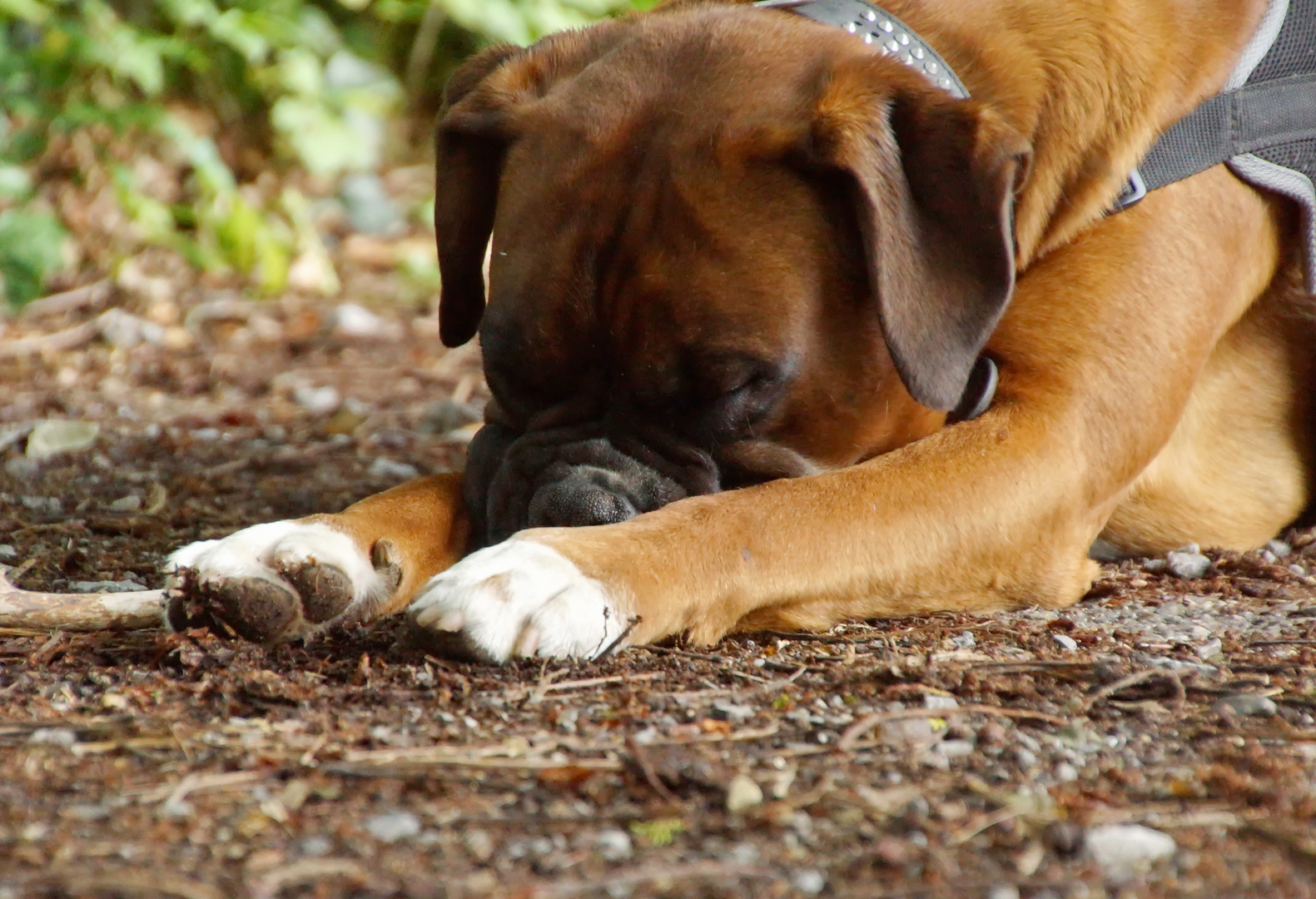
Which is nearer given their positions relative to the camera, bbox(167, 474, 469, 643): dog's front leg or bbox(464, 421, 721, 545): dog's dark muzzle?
bbox(167, 474, 469, 643): dog's front leg

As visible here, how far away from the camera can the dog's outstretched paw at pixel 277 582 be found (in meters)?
2.60

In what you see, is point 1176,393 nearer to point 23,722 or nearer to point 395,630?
point 395,630

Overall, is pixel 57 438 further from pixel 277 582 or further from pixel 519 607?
pixel 519 607

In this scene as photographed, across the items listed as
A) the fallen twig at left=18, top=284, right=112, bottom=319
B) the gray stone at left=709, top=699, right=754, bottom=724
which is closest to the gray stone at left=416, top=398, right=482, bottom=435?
the fallen twig at left=18, top=284, right=112, bottom=319

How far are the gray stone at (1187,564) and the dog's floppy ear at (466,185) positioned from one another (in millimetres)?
1796

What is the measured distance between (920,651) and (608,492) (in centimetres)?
68

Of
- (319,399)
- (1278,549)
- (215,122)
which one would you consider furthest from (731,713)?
(215,122)

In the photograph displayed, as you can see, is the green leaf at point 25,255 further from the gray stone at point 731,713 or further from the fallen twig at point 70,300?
the gray stone at point 731,713

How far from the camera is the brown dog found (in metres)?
2.75

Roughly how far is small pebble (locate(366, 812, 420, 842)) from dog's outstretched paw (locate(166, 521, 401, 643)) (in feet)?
2.68

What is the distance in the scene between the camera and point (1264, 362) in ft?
12.6

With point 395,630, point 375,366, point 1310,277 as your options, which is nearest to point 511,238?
point 395,630

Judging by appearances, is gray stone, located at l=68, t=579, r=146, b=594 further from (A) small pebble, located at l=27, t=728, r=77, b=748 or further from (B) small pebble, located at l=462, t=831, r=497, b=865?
(B) small pebble, located at l=462, t=831, r=497, b=865

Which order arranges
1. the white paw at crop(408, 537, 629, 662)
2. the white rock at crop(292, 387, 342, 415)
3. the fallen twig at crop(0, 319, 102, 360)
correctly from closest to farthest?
the white paw at crop(408, 537, 629, 662)
the white rock at crop(292, 387, 342, 415)
the fallen twig at crop(0, 319, 102, 360)
